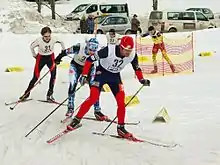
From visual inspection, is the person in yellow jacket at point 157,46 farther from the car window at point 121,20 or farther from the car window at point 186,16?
the car window at point 186,16

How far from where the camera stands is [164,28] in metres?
30.8

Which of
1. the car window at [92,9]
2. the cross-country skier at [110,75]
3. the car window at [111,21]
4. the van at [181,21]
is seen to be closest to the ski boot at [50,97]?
the cross-country skier at [110,75]

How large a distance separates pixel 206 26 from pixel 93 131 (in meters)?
22.9

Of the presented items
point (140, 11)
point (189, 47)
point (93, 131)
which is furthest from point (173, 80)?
point (140, 11)

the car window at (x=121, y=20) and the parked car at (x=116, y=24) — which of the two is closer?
the parked car at (x=116, y=24)

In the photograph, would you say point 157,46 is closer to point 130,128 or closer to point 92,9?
point 130,128

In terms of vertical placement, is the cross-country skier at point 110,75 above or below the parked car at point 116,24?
above

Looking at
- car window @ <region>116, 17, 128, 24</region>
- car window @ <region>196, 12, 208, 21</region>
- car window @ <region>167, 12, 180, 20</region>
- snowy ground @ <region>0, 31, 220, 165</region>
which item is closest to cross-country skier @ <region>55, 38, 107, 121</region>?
snowy ground @ <region>0, 31, 220, 165</region>

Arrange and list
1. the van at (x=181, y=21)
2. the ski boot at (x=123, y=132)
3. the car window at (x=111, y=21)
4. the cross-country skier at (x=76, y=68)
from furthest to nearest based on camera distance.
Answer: the van at (x=181, y=21) < the car window at (x=111, y=21) < the cross-country skier at (x=76, y=68) < the ski boot at (x=123, y=132)

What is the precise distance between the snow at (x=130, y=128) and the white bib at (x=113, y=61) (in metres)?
1.14

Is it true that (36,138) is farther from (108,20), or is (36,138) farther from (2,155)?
(108,20)

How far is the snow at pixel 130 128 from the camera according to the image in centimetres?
810

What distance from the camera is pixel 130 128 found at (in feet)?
32.4

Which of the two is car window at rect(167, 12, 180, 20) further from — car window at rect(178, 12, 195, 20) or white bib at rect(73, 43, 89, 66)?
white bib at rect(73, 43, 89, 66)
